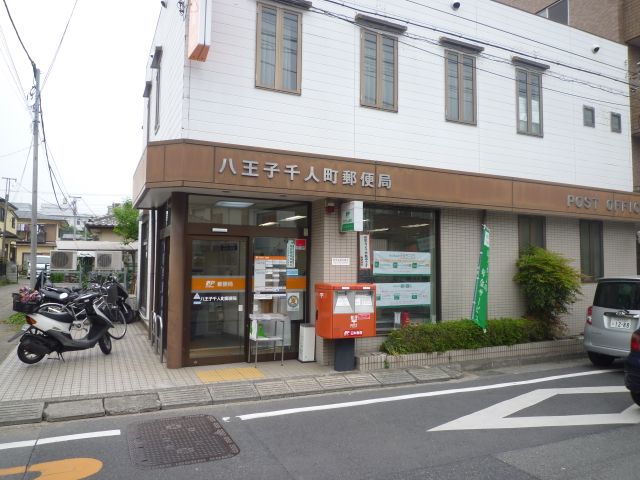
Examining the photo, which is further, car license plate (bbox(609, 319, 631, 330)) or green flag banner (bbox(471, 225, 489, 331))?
green flag banner (bbox(471, 225, 489, 331))

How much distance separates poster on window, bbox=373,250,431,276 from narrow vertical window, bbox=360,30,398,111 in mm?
2987

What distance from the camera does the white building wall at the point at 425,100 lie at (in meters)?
8.55

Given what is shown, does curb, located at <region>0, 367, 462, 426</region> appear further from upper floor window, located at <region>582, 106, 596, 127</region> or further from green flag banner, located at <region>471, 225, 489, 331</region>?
upper floor window, located at <region>582, 106, 596, 127</region>

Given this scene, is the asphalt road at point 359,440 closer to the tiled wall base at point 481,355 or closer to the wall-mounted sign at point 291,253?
the tiled wall base at point 481,355

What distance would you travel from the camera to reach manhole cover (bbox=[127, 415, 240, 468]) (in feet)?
16.4

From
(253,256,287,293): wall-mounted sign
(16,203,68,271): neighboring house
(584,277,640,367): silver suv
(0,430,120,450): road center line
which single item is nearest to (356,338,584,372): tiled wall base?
(584,277,640,367): silver suv

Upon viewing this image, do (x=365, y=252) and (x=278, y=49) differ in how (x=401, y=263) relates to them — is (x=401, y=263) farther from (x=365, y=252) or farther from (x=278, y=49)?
(x=278, y=49)

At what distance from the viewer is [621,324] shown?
9.18m

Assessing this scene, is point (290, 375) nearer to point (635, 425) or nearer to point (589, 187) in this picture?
point (635, 425)

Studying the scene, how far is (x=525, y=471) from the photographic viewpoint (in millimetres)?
4750

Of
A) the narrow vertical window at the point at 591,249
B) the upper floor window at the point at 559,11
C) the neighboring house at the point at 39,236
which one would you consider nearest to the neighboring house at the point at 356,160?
the narrow vertical window at the point at 591,249

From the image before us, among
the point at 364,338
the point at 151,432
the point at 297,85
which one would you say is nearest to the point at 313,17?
the point at 297,85

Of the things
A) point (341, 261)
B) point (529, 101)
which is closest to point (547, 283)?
point (529, 101)

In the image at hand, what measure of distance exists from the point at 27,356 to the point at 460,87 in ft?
33.2
